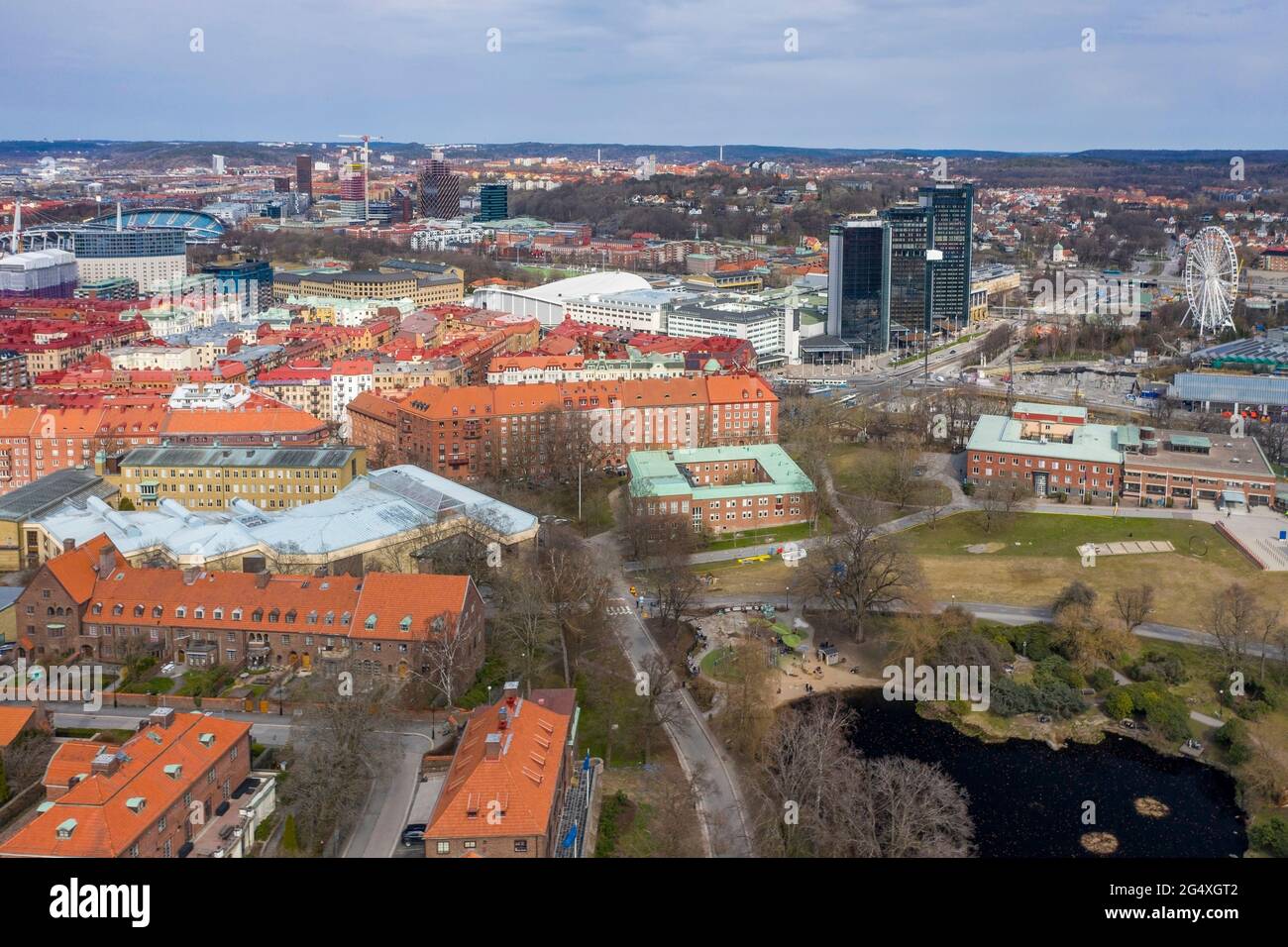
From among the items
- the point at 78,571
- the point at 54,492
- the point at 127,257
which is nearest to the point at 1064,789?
the point at 78,571

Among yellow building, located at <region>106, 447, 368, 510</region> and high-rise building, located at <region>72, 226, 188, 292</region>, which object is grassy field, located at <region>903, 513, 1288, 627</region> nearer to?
yellow building, located at <region>106, 447, 368, 510</region>

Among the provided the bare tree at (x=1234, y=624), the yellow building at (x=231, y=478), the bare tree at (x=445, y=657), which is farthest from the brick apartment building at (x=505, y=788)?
the yellow building at (x=231, y=478)

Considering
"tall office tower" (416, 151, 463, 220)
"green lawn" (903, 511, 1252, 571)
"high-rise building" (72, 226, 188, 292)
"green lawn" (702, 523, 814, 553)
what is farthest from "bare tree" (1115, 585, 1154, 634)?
"tall office tower" (416, 151, 463, 220)

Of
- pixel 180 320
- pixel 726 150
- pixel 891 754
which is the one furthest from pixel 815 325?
pixel 726 150

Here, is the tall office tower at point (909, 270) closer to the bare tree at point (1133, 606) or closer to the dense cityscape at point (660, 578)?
the dense cityscape at point (660, 578)

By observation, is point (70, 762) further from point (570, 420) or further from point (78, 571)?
point (570, 420)
